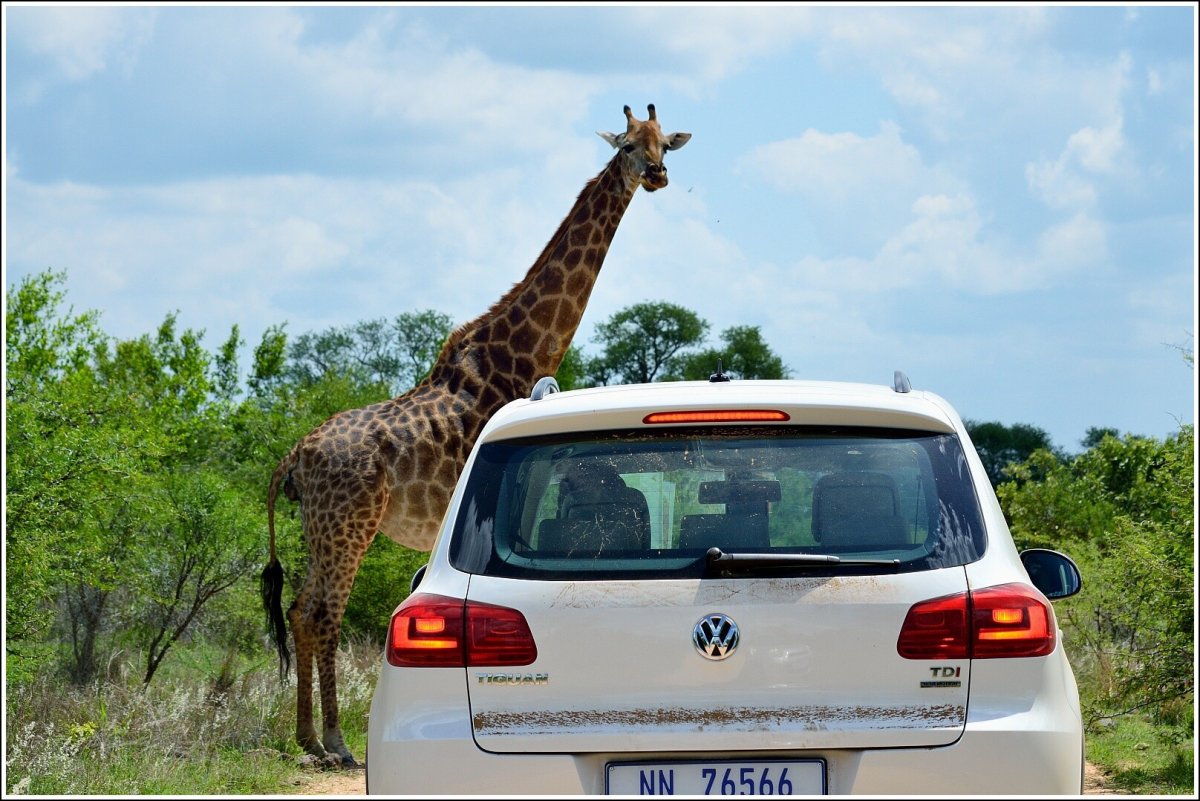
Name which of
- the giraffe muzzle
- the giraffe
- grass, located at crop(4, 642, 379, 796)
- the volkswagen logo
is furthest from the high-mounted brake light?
the giraffe muzzle

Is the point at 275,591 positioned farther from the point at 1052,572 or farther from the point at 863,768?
the point at 863,768

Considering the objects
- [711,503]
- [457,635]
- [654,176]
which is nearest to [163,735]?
[654,176]

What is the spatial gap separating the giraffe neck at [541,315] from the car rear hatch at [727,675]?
6147mm

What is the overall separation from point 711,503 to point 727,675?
490 millimetres

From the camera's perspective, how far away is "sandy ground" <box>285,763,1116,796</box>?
8739 millimetres

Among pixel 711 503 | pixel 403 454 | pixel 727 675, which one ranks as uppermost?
pixel 403 454

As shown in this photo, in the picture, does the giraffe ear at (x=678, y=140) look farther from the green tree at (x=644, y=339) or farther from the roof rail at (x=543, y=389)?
the green tree at (x=644, y=339)

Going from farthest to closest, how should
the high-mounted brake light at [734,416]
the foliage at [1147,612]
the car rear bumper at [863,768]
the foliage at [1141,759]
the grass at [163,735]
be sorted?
the foliage at [1147,612] → the foliage at [1141,759] → the grass at [163,735] → the high-mounted brake light at [734,416] → the car rear bumper at [863,768]

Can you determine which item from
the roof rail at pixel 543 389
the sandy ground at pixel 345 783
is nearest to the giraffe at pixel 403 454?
the sandy ground at pixel 345 783

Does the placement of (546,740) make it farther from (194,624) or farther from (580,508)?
(194,624)

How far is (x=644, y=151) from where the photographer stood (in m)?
10.7

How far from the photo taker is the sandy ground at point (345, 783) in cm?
874

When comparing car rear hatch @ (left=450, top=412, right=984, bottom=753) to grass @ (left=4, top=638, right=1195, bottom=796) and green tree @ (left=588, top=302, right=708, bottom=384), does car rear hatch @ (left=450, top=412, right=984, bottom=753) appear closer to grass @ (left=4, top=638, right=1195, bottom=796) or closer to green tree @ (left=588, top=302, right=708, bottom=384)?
grass @ (left=4, top=638, right=1195, bottom=796)

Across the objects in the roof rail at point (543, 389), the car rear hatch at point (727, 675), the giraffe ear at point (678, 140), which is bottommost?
the car rear hatch at point (727, 675)
